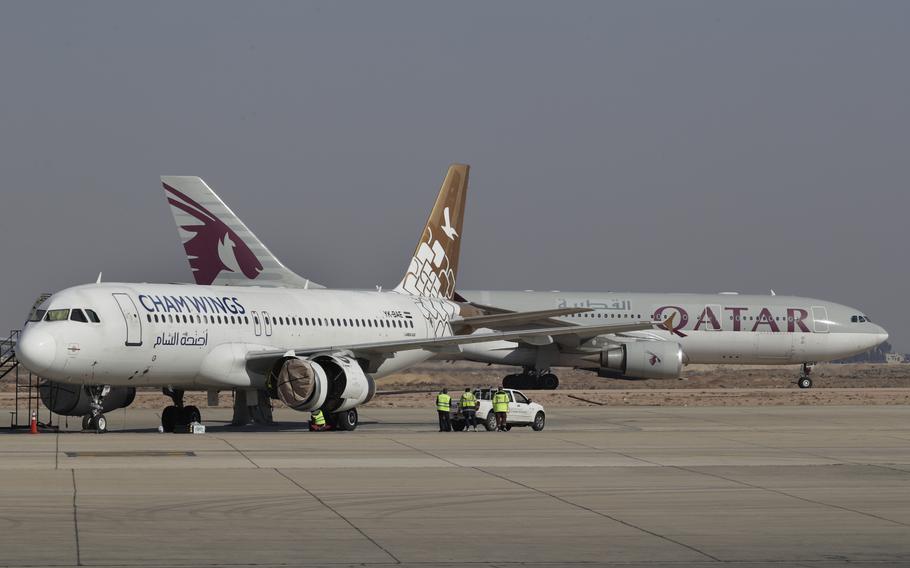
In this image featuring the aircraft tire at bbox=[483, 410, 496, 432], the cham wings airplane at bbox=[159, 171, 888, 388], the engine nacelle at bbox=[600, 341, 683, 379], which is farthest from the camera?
the cham wings airplane at bbox=[159, 171, 888, 388]

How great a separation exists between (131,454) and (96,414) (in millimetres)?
7969

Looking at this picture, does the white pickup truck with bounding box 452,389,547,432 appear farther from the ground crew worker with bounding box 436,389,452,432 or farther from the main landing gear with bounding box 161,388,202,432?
the main landing gear with bounding box 161,388,202,432

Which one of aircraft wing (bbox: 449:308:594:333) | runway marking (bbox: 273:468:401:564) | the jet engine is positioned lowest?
runway marking (bbox: 273:468:401:564)

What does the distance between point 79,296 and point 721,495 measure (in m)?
17.8

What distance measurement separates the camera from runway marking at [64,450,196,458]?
2609 cm

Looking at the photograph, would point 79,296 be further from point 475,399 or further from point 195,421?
point 475,399

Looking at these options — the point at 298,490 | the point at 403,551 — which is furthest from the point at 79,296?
the point at 403,551

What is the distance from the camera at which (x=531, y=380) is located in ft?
208

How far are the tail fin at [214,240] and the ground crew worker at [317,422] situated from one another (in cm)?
1884

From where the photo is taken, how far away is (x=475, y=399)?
37.1m

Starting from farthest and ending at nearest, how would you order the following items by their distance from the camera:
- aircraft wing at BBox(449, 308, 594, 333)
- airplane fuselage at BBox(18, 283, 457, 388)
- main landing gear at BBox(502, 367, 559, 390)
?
1. main landing gear at BBox(502, 367, 559, 390)
2. aircraft wing at BBox(449, 308, 594, 333)
3. airplane fuselage at BBox(18, 283, 457, 388)

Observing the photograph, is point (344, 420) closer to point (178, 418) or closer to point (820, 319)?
point (178, 418)

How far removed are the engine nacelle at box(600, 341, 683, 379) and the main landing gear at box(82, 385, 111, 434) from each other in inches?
1071

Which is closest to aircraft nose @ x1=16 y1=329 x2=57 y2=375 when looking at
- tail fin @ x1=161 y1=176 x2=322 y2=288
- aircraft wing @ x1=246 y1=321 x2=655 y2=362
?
aircraft wing @ x1=246 y1=321 x2=655 y2=362
